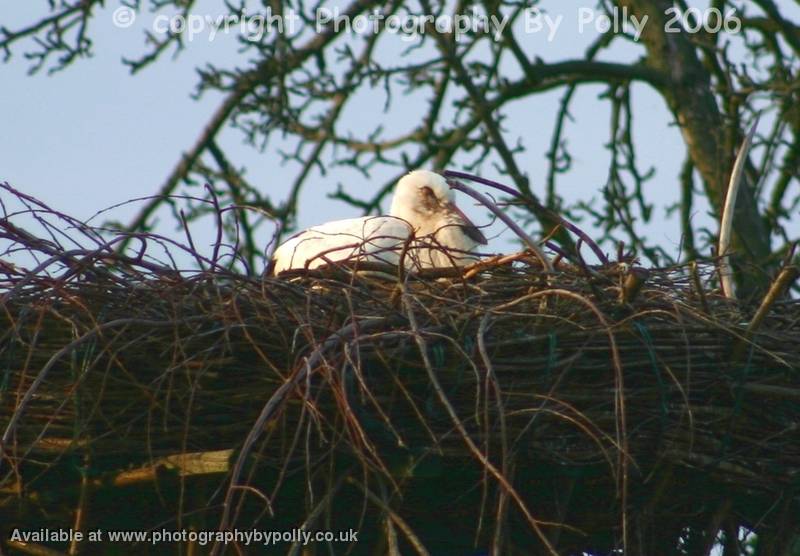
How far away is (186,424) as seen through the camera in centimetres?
337

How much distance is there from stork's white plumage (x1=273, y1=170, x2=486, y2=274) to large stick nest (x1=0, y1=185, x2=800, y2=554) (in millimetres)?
1382

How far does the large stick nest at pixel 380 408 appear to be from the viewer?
3.36 metres

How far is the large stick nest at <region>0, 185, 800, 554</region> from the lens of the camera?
3.36 m

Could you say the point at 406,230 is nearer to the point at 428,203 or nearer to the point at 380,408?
the point at 428,203

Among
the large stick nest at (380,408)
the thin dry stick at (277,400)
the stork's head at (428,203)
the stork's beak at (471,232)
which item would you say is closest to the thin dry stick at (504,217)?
the large stick nest at (380,408)

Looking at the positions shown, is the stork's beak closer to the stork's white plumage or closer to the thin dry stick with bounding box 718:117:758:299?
the stork's white plumage

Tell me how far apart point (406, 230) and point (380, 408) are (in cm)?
222

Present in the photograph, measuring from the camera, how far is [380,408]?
325cm

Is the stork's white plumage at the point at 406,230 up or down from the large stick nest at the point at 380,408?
up

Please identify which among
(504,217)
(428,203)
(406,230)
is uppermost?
(428,203)

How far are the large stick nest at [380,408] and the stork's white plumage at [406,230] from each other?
1382mm

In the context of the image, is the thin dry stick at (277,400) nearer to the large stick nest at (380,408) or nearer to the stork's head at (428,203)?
the large stick nest at (380,408)

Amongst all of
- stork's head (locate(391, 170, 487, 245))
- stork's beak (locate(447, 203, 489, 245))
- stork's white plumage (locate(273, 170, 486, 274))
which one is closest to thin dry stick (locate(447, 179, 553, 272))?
stork's white plumage (locate(273, 170, 486, 274))

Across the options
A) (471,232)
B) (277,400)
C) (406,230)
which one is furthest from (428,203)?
(277,400)
